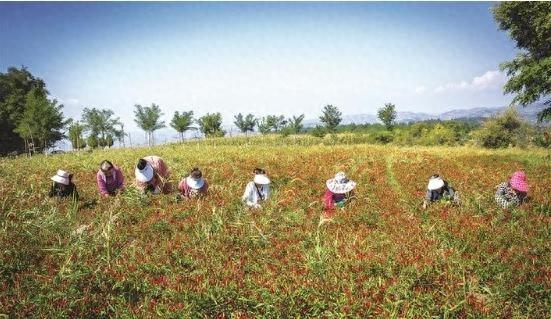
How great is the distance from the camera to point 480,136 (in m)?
50.2

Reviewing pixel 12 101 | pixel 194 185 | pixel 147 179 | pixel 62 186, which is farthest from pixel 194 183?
pixel 12 101

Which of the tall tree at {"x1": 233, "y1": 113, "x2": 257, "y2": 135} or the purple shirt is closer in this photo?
the purple shirt

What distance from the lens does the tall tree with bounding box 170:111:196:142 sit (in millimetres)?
66125

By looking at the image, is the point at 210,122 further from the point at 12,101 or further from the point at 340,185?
the point at 340,185

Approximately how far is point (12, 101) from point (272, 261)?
182 ft

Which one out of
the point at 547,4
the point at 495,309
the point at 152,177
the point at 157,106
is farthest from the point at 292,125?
the point at 495,309

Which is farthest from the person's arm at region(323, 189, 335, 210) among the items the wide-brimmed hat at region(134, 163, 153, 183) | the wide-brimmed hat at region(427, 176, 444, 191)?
the wide-brimmed hat at region(134, 163, 153, 183)

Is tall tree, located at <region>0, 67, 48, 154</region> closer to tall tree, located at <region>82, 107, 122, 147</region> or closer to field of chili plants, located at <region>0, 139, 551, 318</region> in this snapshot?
tall tree, located at <region>82, 107, 122, 147</region>

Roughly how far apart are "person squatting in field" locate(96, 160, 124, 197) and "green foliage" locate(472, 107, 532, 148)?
2033 inches

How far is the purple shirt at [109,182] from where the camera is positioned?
9.03 meters

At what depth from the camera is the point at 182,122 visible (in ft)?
217

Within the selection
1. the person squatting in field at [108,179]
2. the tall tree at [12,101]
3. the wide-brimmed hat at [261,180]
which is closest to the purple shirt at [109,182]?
the person squatting in field at [108,179]

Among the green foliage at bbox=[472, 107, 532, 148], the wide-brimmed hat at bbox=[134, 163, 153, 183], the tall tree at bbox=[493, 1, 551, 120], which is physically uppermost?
the tall tree at bbox=[493, 1, 551, 120]

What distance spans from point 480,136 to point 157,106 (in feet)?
174
